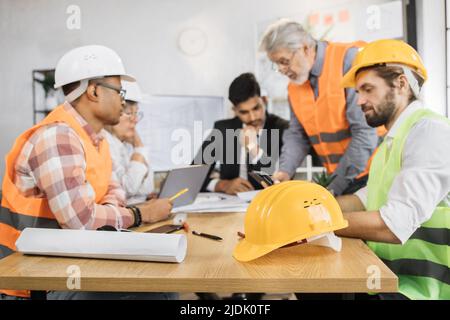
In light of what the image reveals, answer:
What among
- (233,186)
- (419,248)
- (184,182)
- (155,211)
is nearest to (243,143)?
(233,186)

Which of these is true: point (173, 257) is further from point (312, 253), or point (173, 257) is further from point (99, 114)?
point (99, 114)

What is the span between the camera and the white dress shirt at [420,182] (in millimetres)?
1252

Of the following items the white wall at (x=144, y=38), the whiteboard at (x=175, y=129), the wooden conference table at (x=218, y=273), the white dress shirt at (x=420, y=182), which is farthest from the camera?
the whiteboard at (x=175, y=129)

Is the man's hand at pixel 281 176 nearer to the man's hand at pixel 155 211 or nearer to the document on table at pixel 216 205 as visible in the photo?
the document on table at pixel 216 205

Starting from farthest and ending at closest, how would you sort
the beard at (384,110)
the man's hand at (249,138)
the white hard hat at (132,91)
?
the man's hand at (249,138)
the white hard hat at (132,91)
the beard at (384,110)

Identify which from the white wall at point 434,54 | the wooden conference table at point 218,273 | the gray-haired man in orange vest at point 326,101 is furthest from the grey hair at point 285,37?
the wooden conference table at point 218,273

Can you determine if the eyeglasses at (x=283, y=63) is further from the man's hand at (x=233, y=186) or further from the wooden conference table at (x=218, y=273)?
the wooden conference table at (x=218, y=273)

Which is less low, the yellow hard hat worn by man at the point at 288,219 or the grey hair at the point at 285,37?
the grey hair at the point at 285,37

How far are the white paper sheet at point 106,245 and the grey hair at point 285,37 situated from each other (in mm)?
1321

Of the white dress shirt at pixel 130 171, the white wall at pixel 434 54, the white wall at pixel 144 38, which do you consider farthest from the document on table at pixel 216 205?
the white wall at pixel 434 54

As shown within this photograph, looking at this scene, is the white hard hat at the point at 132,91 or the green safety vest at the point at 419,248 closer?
the green safety vest at the point at 419,248

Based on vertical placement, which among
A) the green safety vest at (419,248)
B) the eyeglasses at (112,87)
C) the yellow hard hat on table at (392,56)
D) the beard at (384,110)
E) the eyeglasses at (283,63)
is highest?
the eyeglasses at (283,63)

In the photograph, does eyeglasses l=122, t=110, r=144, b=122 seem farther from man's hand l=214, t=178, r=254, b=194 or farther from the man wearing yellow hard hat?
the man wearing yellow hard hat

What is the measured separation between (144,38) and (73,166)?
932mm
